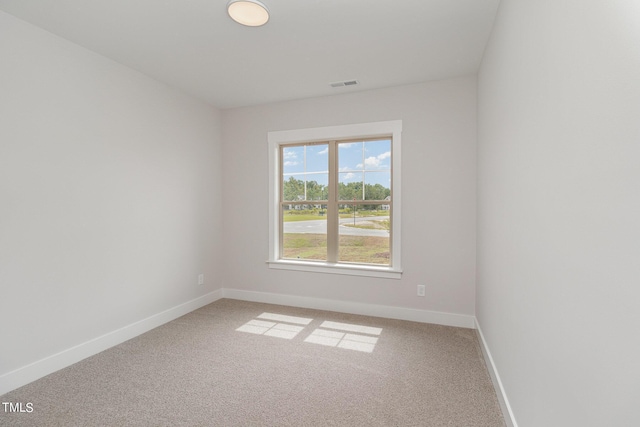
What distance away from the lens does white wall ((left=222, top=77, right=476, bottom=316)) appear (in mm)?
3355

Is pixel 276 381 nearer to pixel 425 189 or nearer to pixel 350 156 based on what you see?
pixel 425 189

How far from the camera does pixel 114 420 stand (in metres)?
1.92

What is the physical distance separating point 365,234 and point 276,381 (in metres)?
2.08

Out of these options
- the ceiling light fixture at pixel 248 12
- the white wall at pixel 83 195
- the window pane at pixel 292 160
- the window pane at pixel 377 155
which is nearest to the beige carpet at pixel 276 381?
the white wall at pixel 83 195

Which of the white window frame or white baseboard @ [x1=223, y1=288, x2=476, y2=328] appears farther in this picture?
the white window frame

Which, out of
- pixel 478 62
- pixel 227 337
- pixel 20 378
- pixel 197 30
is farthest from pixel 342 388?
pixel 478 62

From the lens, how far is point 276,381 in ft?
7.74

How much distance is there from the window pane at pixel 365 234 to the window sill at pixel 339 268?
0.14 metres

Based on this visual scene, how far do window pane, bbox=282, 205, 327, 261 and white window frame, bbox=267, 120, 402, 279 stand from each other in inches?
4.1

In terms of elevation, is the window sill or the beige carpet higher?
the window sill

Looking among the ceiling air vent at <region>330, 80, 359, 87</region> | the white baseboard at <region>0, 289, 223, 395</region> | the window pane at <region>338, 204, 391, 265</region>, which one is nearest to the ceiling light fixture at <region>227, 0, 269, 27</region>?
the ceiling air vent at <region>330, 80, 359, 87</region>

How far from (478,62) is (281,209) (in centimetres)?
284

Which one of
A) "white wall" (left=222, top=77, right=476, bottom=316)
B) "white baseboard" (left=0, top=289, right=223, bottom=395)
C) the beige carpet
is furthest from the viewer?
"white wall" (left=222, top=77, right=476, bottom=316)

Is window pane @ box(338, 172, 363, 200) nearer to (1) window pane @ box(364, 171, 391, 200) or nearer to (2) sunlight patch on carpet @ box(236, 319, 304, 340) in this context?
(1) window pane @ box(364, 171, 391, 200)
